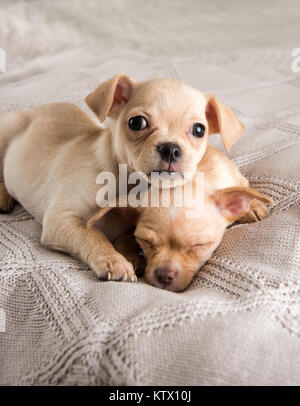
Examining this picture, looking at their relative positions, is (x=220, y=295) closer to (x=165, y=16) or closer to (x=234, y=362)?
(x=234, y=362)


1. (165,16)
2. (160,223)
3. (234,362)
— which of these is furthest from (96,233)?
(165,16)

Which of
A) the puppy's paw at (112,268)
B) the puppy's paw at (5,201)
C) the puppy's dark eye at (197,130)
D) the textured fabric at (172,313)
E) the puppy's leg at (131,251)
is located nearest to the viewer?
the textured fabric at (172,313)

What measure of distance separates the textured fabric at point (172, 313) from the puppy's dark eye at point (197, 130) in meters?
0.45

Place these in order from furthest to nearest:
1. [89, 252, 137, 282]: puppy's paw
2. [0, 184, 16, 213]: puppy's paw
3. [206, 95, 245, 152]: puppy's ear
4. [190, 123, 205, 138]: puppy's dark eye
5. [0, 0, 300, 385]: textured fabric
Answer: [0, 184, 16, 213]: puppy's paw < [206, 95, 245, 152]: puppy's ear < [190, 123, 205, 138]: puppy's dark eye < [89, 252, 137, 282]: puppy's paw < [0, 0, 300, 385]: textured fabric

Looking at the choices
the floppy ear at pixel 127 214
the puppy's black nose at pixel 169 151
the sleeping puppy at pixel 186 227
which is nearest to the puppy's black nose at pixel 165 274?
the sleeping puppy at pixel 186 227

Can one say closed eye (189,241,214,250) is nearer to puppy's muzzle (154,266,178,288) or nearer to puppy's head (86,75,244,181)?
puppy's muzzle (154,266,178,288)

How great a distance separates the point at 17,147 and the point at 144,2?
116 inches

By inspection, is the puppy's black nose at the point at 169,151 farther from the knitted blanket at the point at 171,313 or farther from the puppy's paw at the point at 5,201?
the puppy's paw at the point at 5,201

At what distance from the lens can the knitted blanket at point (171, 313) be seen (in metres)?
1.22

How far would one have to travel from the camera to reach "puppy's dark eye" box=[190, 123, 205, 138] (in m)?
2.13

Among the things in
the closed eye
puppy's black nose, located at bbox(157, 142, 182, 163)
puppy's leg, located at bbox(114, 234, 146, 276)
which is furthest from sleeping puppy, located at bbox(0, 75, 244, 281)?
the closed eye

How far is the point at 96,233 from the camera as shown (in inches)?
79.2

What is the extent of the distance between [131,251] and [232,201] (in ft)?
1.85
